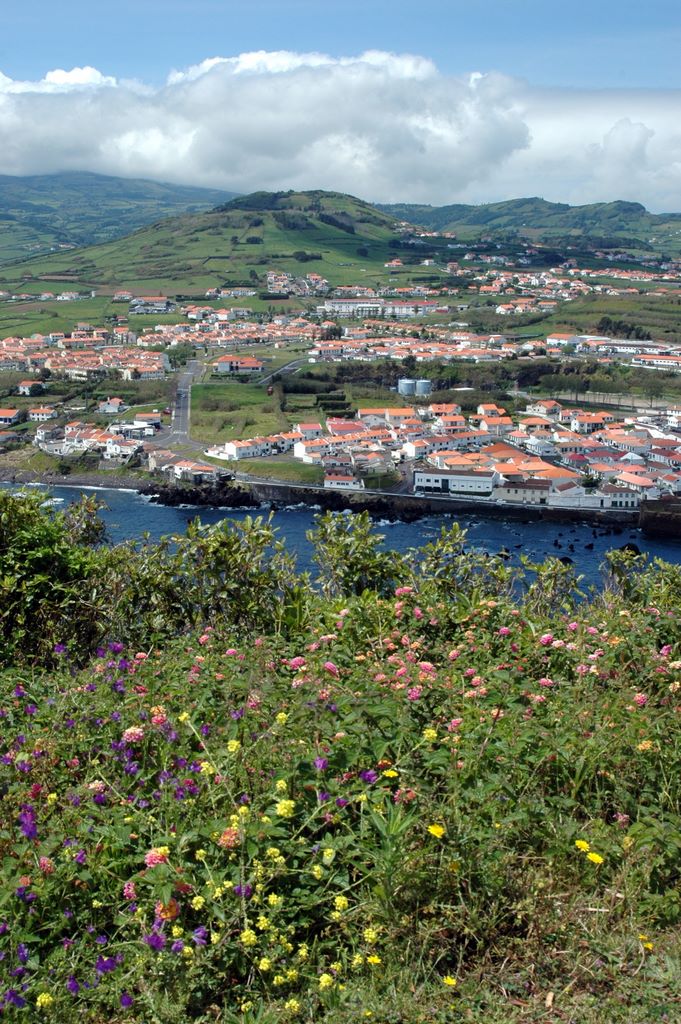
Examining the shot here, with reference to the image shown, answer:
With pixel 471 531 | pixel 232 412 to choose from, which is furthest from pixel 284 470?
pixel 232 412

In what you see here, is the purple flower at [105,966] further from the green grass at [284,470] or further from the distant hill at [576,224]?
the distant hill at [576,224]

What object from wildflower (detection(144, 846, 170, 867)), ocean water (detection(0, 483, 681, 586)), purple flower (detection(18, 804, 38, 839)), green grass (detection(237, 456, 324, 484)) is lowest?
ocean water (detection(0, 483, 681, 586))

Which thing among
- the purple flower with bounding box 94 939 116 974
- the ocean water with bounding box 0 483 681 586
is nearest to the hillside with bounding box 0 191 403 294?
the ocean water with bounding box 0 483 681 586

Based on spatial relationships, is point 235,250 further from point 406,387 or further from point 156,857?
point 156,857

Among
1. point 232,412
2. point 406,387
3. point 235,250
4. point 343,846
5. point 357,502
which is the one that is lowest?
point 357,502

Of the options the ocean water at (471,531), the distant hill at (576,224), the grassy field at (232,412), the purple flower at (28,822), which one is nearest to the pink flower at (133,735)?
the purple flower at (28,822)

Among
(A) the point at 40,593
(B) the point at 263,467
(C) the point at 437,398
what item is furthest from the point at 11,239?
(A) the point at 40,593

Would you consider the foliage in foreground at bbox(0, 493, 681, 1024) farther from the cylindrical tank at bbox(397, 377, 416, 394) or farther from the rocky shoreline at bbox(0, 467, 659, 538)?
the cylindrical tank at bbox(397, 377, 416, 394)
